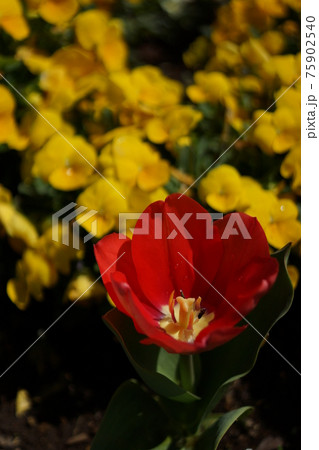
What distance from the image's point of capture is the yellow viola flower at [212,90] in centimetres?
184

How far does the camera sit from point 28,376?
69.4 inches

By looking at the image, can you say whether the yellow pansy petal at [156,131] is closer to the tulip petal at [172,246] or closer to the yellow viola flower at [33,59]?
the yellow viola flower at [33,59]

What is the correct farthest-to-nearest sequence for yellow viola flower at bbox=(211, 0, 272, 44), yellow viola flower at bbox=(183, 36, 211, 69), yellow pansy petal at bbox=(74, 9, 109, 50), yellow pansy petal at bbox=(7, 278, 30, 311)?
yellow viola flower at bbox=(183, 36, 211, 69), yellow viola flower at bbox=(211, 0, 272, 44), yellow pansy petal at bbox=(74, 9, 109, 50), yellow pansy petal at bbox=(7, 278, 30, 311)

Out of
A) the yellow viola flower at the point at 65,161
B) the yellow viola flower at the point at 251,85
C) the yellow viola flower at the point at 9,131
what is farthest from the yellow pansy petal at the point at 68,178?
the yellow viola flower at the point at 251,85

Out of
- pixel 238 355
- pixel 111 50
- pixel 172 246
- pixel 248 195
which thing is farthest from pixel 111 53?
pixel 238 355

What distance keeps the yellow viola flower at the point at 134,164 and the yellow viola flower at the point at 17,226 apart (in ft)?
0.79

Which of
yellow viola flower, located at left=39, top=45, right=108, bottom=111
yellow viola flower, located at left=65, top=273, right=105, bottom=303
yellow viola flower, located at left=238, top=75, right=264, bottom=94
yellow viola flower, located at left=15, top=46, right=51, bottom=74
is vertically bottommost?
yellow viola flower, located at left=65, top=273, right=105, bottom=303

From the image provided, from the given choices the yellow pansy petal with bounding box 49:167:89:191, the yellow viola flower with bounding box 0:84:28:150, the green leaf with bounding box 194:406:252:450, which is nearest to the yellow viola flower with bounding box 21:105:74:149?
the yellow viola flower with bounding box 0:84:28:150

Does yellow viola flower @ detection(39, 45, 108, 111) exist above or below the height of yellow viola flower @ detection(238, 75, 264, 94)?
above

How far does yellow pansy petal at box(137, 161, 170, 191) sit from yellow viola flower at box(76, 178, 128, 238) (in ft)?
0.17

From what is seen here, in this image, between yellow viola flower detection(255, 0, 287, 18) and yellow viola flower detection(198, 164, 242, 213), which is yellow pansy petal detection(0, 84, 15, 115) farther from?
yellow viola flower detection(255, 0, 287, 18)

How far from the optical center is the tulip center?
1074 mm

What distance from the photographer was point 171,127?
1650 millimetres
